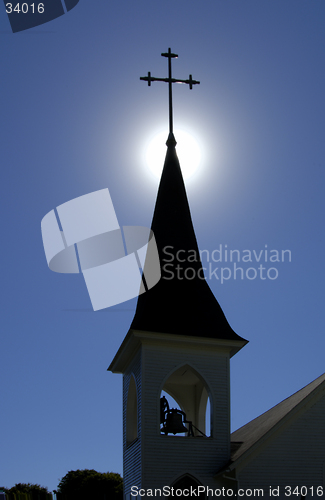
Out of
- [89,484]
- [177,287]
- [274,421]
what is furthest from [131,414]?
[89,484]

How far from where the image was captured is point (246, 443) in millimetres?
16156

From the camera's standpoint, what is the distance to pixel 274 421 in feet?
52.2

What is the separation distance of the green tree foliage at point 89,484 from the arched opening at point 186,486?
1439 inches

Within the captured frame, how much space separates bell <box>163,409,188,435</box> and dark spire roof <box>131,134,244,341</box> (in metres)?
2.48

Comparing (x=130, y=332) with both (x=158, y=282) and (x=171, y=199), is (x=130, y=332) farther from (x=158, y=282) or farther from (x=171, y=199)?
(x=171, y=199)

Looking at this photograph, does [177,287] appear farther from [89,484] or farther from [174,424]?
[89,484]

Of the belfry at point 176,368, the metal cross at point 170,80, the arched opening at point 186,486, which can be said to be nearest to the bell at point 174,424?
the belfry at point 176,368

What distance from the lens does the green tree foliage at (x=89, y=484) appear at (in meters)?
49.8

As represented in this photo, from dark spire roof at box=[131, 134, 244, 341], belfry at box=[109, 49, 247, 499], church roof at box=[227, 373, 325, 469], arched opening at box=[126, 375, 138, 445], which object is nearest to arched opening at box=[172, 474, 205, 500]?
belfry at box=[109, 49, 247, 499]

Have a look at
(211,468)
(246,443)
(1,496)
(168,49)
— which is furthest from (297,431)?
(168,49)

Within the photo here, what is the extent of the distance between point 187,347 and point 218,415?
2.15 metres

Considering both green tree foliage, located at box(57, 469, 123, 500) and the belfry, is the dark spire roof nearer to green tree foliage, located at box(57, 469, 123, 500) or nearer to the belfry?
the belfry

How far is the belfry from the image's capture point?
15352mm

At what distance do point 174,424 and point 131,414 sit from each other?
6.75 ft
